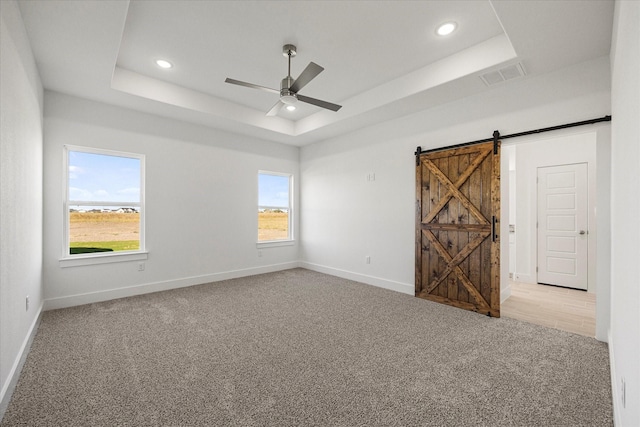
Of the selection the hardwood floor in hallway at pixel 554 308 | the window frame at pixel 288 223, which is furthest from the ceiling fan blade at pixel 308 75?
the hardwood floor in hallway at pixel 554 308

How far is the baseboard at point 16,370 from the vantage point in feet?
6.14

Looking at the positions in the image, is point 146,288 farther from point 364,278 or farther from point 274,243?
point 364,278

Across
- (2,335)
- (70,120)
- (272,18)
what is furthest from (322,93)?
(2,335)

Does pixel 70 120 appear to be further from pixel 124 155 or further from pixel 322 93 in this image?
pixel 322 93

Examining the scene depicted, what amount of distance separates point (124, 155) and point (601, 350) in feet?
19.9

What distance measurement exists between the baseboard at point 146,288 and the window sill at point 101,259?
1.33ft

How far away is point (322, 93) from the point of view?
4352 millimetres

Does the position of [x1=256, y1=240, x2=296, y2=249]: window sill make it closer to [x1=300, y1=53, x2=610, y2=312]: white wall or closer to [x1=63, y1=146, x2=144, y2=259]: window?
[x1=300, y1=53, x2=610, y2=312]: white wall

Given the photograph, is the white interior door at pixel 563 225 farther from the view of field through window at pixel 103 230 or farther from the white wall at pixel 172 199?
the view of field through window at pixel 103 230

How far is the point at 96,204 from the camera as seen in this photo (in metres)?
4.09

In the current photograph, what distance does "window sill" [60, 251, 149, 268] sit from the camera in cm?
381

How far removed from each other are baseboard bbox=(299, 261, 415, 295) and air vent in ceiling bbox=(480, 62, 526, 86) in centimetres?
291

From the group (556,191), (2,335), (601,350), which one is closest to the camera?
(2,335)

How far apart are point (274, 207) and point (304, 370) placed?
4.24 meters
